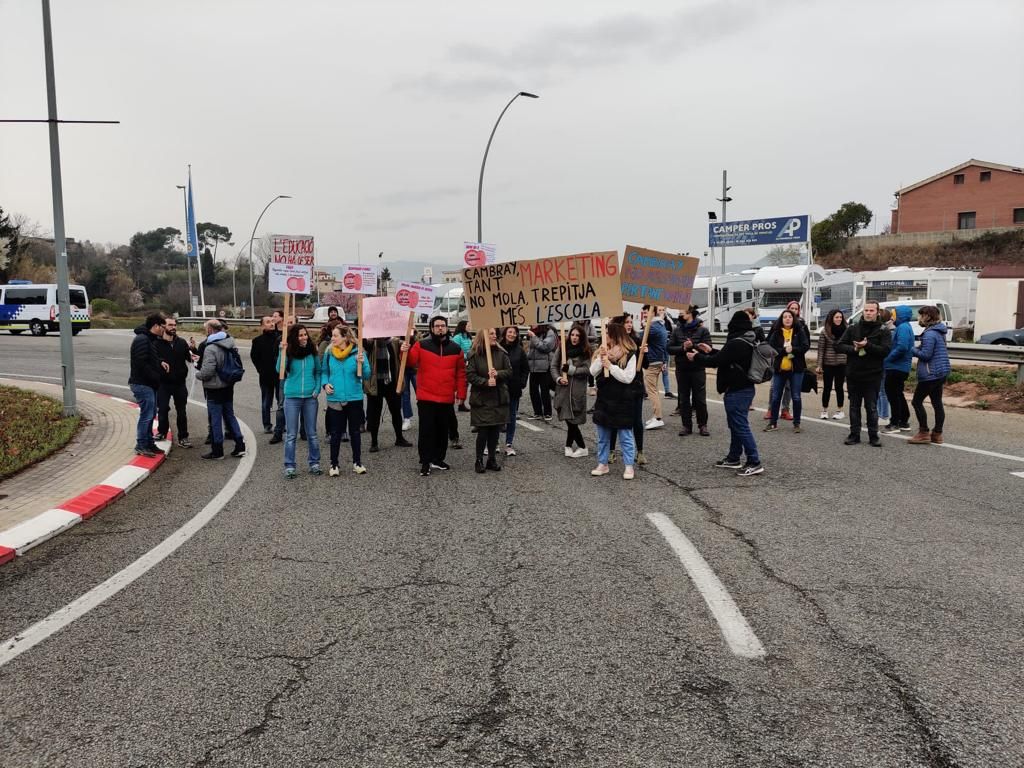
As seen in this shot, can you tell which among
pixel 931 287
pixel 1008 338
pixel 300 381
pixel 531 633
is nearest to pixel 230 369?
pixel 300 381

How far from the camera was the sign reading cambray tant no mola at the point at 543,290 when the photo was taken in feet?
32.2

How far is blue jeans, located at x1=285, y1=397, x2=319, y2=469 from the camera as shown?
351 inches

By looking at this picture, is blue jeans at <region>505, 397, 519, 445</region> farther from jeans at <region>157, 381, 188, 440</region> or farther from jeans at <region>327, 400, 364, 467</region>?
jeans at <region>157, 381, 188, 440</region>

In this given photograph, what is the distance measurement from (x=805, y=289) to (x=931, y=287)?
5979 millimetres

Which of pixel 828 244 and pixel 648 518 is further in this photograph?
pixel 828 244

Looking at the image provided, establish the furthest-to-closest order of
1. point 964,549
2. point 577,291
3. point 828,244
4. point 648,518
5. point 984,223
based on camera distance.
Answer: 1. point 828,244
2. point 984,223
3. point 577,291
4. point 648,518
5. point 964,549

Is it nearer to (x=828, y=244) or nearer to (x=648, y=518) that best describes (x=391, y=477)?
(x=648, y=518)

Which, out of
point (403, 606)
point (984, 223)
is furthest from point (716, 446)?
point (984, 223)

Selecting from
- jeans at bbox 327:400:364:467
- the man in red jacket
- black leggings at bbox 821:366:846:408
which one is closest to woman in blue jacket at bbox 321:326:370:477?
jeans at bbox 327:400:364:467

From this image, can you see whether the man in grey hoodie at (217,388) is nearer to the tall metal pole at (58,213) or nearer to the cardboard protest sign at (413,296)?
the cardboard protest sign at (413,296)

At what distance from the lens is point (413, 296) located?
1069 centimetres

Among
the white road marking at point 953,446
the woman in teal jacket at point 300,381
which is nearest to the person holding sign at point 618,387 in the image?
the woman in teal jacket at point 300,381

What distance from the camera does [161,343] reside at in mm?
10578

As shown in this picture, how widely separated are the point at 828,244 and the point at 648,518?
60934 mm
